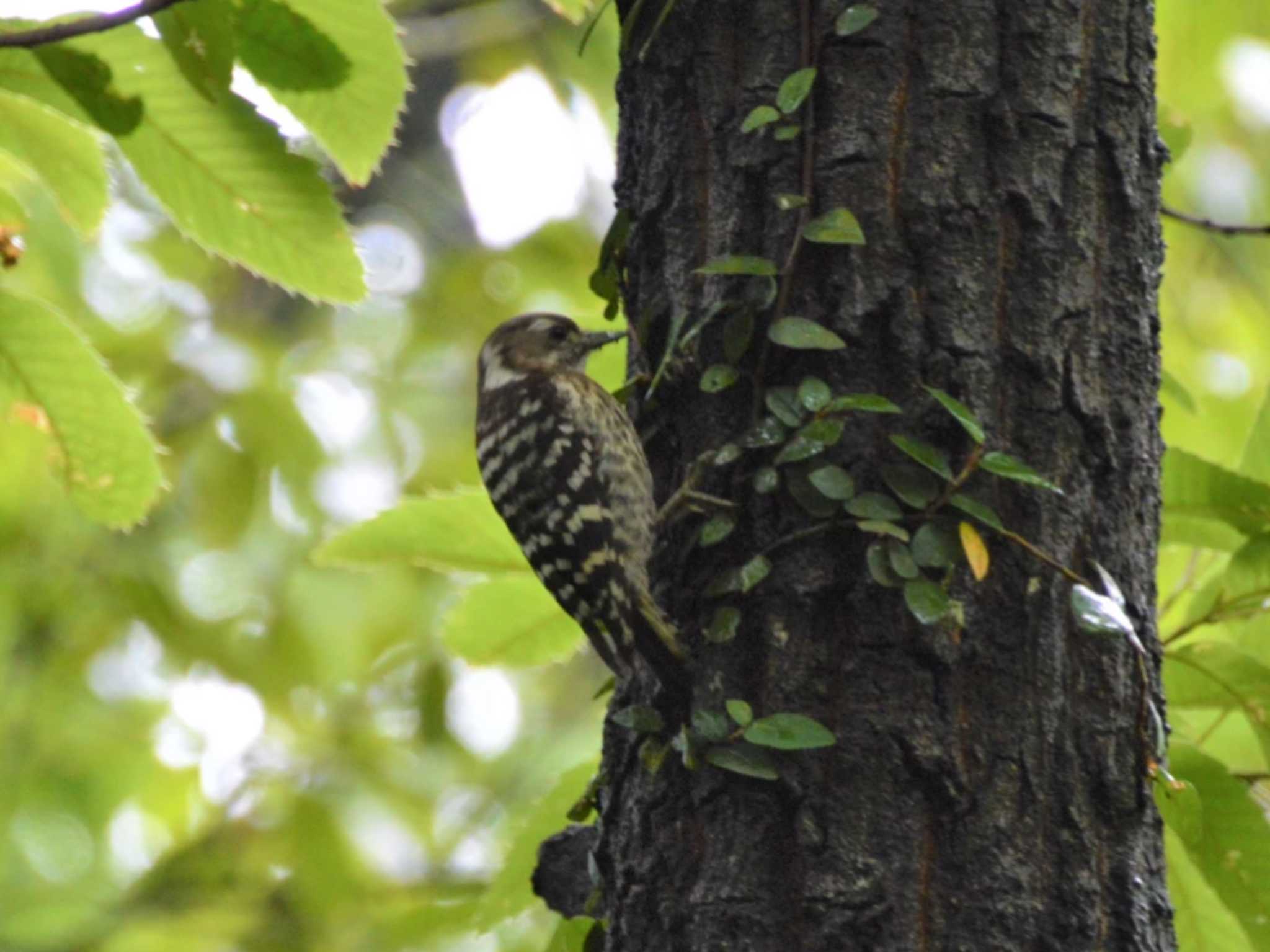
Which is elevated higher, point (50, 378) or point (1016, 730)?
point (50, 378)

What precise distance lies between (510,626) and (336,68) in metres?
1.17

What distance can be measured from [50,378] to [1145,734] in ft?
5.34

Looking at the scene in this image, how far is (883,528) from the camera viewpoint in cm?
203

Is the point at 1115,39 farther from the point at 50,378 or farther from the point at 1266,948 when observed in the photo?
the point at 50,378

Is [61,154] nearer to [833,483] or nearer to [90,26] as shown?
[90,26]

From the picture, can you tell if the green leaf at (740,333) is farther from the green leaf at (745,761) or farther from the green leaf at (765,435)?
the green leaf at (745,761)

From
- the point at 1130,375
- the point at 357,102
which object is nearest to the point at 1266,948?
the point at 1130,375

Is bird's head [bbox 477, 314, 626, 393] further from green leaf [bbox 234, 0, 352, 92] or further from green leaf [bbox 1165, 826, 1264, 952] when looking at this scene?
green leaf [bbox 1165, 826, 1264, 952]

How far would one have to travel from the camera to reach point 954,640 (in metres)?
1.98

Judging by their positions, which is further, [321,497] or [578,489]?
[321,497]

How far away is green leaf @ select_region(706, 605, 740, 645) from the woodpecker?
82 millimetres

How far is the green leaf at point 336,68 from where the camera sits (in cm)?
194

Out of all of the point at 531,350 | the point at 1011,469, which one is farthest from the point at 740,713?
the point at 531,350

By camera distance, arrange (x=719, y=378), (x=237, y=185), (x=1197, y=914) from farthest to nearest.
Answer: (x=1197, y=914) < (x=719, y=378) < (x=237, y=185)
